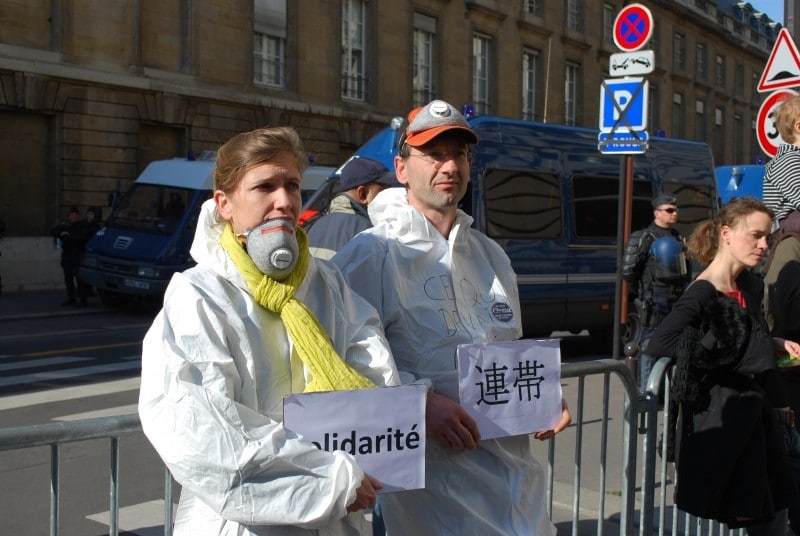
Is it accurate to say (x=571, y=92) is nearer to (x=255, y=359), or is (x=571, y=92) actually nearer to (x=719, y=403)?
(x=719, y=403)

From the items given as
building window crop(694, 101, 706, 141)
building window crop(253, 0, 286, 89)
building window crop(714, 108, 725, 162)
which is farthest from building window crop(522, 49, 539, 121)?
building window crop(714, 108, 725, 162)

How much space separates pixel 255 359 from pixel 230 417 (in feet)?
0.63

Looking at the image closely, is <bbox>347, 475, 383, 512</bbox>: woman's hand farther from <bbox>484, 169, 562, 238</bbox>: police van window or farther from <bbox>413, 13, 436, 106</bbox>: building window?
<bbox>413, 13, 436, 106</bbox>: building window

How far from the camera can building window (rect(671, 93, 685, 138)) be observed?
150 feet

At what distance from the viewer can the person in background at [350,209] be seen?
5.52 metres

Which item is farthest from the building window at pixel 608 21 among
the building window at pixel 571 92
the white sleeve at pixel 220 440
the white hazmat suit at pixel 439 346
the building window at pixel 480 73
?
the white sleeve at pixel 220 440

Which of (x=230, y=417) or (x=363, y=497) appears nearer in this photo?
(x=230, y=417)

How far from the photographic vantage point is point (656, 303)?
911cm

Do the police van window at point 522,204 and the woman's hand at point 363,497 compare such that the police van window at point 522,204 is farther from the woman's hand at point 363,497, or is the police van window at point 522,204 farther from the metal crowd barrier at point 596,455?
the woman's hand at point 363,497

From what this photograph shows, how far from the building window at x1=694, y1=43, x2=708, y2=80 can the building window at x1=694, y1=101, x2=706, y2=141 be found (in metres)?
1.42

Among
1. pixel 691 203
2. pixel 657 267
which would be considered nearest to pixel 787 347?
pixel 657 267

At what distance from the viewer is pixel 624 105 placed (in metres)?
8.66

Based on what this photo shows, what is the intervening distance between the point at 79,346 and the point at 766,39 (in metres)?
55.1

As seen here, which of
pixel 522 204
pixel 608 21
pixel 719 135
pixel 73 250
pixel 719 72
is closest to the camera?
pixel 522 204
